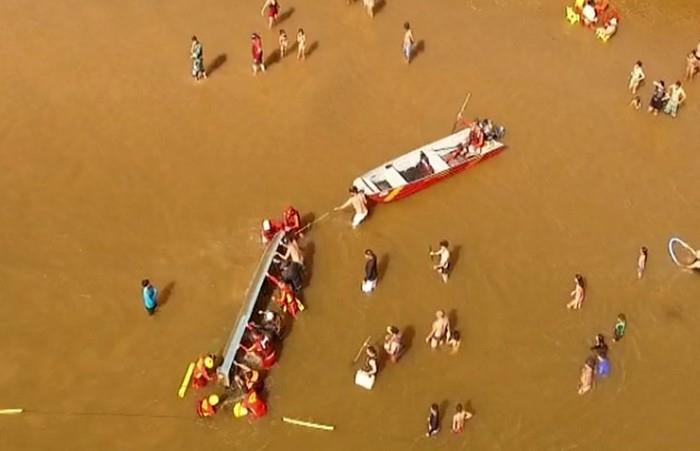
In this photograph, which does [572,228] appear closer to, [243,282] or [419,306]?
[419,306]

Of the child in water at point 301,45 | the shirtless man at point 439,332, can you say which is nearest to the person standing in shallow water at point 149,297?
the shirtless man at point 439,332

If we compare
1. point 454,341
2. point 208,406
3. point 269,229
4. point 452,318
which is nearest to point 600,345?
point 454,341

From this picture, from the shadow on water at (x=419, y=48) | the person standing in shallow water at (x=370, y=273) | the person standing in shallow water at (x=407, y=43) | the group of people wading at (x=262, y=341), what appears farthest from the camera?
the shadow on water at (x=419, y=48)

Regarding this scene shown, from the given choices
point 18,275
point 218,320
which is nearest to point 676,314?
point 218,320

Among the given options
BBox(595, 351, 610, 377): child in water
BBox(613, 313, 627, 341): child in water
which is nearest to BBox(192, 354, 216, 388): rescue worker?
BBox(595, 351, 610, 377): child in water

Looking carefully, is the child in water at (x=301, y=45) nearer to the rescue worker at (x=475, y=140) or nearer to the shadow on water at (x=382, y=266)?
the rescue worker at (x=475, y=140)

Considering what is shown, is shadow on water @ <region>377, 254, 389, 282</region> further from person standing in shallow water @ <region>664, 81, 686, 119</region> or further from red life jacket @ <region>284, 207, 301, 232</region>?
person standing in shallow water @ <region>664, 81, 686, 119</region>

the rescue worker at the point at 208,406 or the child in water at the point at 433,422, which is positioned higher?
the rescue worker at the point at 208,406

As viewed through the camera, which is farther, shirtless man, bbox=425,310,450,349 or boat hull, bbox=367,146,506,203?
boat hull, bbox=367,146,506,203
